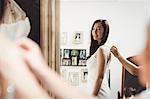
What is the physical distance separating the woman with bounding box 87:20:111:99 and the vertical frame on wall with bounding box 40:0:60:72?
0.20 metres

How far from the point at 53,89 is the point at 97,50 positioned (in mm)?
1227

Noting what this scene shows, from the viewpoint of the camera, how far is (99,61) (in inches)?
62.1

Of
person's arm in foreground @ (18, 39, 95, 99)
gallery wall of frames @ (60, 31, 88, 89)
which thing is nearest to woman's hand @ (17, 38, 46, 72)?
person's arm in foreground @ (18, 39, 95, 99)

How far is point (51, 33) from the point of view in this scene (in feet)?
5.01

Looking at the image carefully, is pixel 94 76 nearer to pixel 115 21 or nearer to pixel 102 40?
pixel 102 40

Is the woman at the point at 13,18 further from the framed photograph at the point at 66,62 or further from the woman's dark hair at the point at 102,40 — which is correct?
the woman's dark hair at the point at 102,40

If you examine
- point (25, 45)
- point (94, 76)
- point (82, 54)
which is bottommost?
point (94, 76)

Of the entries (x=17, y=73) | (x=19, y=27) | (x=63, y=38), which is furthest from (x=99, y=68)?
(x=17, y=73)

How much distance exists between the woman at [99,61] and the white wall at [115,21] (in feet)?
0.11

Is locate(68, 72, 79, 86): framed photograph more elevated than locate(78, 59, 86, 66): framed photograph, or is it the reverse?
locate(78, 59, 86, 66): framed photograph

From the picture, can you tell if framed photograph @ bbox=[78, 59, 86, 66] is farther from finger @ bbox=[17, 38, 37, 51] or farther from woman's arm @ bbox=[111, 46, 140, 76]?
finger @ bbox=[17, 38, 37, 51]

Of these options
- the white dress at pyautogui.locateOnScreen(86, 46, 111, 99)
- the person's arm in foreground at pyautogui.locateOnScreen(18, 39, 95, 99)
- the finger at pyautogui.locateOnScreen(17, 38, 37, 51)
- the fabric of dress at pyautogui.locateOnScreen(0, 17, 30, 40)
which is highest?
the fabric of dress at pyautogui.locateOnScreen(0, 17, 30, 40)

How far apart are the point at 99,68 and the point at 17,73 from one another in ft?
4.42

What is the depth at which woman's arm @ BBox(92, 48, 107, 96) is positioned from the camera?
1.56 m
